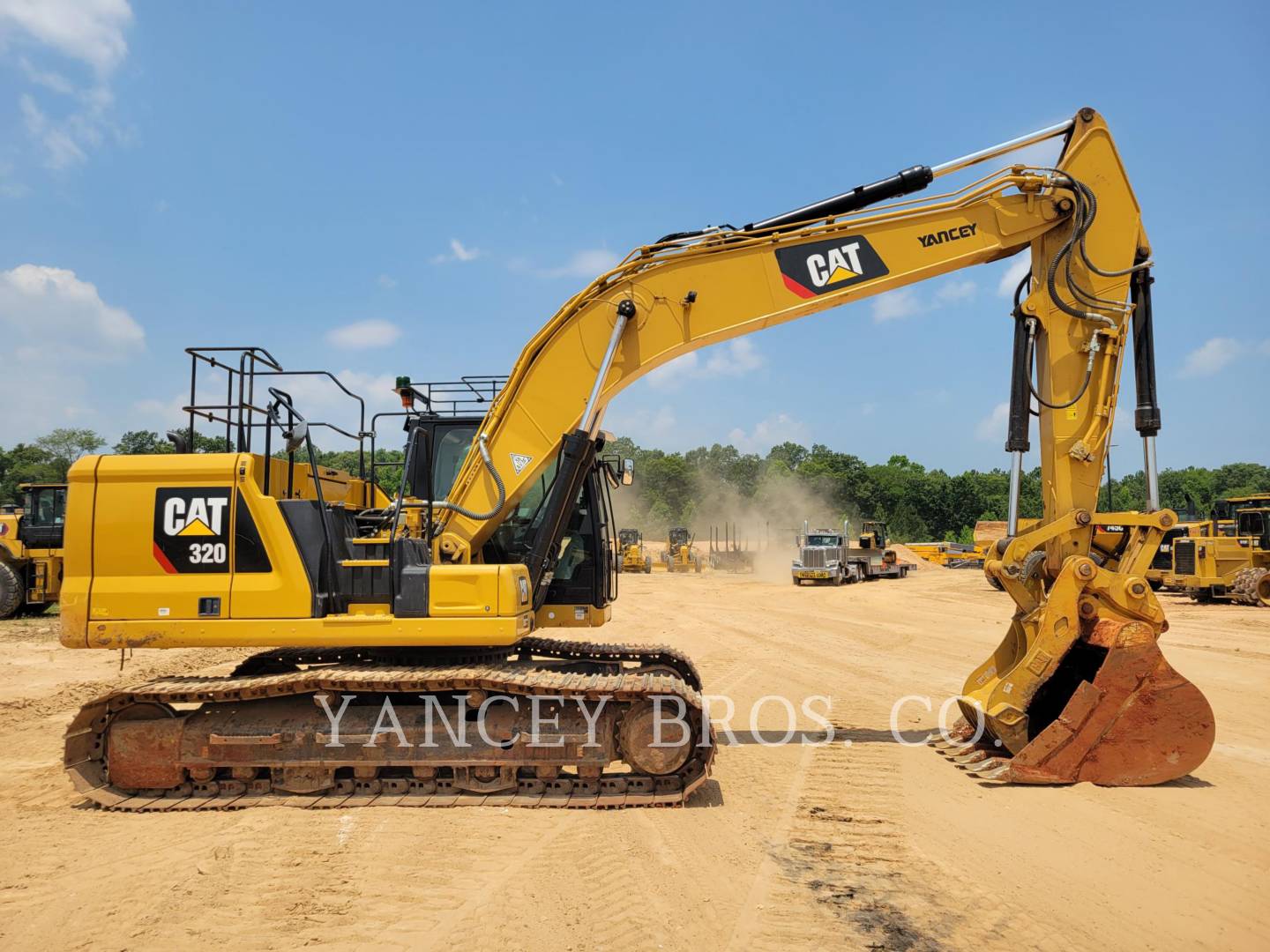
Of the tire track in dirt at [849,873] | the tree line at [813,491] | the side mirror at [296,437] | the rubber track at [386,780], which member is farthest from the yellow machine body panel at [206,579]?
the tree line at [813,491]

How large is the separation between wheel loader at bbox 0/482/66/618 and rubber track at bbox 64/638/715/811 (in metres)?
16.9

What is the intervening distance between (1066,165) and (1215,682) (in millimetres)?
8329

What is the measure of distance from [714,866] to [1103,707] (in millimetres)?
3391

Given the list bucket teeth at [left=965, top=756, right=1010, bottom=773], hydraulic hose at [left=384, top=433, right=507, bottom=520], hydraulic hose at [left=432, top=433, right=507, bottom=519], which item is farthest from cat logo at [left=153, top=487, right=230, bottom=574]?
bucket teeth at [left=965, top=756, right=1010, bottom=773]

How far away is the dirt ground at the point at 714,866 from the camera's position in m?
4.21

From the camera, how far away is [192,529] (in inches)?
249

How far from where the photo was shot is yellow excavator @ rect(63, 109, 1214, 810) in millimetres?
6230

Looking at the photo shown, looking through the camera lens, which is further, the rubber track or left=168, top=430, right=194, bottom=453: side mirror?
left=168, top=430, right=194, bottom=453: side mirror

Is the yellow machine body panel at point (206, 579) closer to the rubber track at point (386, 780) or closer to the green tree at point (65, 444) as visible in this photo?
the rubber track at point (386, 780)

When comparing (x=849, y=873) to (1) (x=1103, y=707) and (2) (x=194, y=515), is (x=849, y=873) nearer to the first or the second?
(1) (x=1103, y=707)

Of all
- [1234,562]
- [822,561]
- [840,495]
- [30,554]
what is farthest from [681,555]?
[840,495]

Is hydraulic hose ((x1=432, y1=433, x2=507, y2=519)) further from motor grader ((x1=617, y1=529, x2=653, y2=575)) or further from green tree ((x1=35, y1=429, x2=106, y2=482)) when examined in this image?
green tree ((x1=35, y1=429, x2=106, y2=482))

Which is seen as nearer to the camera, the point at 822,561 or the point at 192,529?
the point at 192,529

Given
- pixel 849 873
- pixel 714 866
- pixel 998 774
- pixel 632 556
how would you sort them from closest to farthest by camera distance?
pixel 849 873
pixel 714 866
pixel 998 774
pixel 632 556
